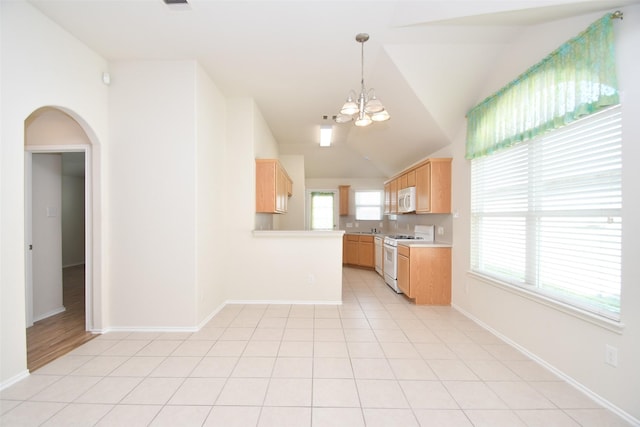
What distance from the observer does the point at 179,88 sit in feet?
10.1

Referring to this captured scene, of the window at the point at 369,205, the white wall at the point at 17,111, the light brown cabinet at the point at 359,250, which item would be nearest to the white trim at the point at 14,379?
the white wall at the point at 17,111

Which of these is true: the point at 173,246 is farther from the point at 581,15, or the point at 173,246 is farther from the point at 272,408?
the point at 581,15

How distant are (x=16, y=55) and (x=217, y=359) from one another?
2983mm

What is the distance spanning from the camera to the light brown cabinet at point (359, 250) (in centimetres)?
699

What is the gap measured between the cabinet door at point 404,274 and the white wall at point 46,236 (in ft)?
16.1

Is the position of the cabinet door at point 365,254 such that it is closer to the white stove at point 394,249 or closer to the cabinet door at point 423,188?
the white stove at point 394,249

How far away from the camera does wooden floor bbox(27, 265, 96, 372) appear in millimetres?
2508

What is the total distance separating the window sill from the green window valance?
147cm

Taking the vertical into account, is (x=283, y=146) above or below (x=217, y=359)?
above

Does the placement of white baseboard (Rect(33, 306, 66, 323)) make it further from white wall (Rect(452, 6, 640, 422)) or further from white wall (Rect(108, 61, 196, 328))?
white wall (Rect(452, 6, 640, 422))

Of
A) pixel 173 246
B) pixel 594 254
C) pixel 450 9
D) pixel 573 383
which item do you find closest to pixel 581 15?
pixel 450 9

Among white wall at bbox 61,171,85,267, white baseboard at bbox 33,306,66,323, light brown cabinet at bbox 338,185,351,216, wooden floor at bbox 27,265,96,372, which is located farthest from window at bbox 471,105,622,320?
white wall at bbox 61,171,85,267

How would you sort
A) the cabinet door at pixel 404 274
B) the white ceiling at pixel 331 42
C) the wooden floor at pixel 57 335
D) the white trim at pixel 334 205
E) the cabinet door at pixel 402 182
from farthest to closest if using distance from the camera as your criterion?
the white trim at pixel 334 205
the cabinet door at pixel 402 182
the cabinet door at pixel 404 274
the wooden floor at pixel 57 335
the white ceiling at pixel 331 42

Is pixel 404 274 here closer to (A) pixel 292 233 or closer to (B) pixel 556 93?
(A) pixel 292 233
